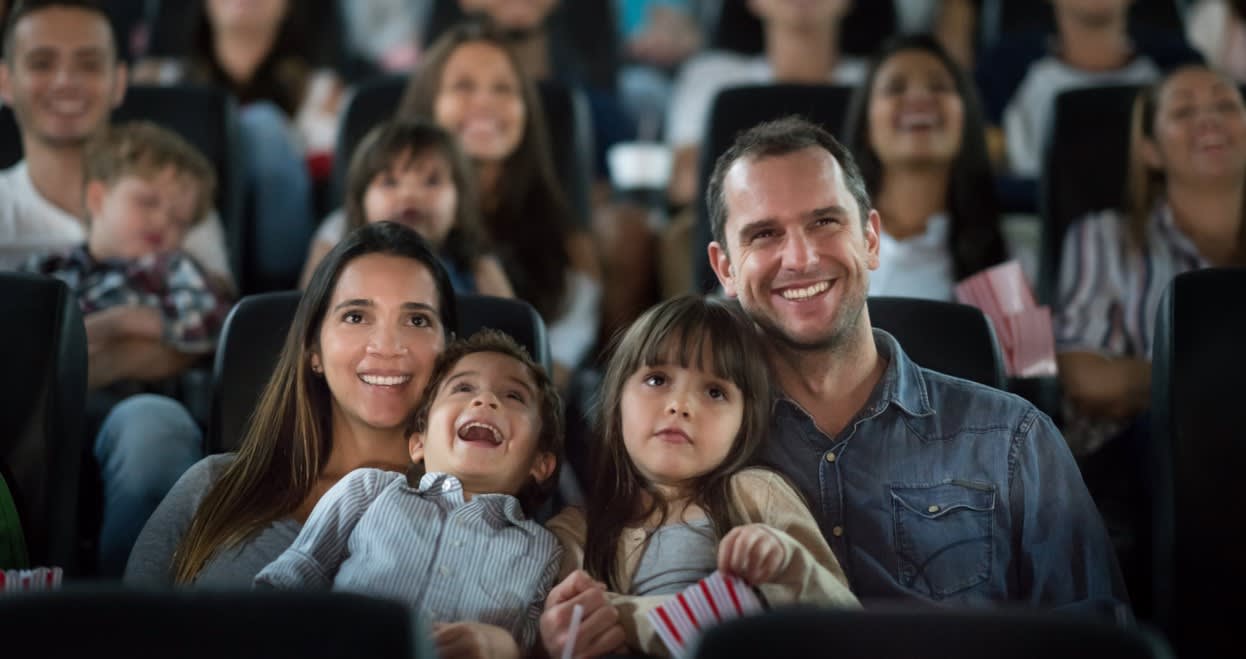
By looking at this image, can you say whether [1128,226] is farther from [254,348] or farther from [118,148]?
[118,148]

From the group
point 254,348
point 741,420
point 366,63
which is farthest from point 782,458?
point 366,63

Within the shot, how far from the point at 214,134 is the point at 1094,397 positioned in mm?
1736

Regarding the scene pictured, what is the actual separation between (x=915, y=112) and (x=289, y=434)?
146 centimetres

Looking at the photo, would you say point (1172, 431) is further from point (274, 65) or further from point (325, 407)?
point (274, 65)

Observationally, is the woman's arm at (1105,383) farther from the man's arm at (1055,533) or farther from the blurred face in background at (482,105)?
the blurred face in background at (482,105)

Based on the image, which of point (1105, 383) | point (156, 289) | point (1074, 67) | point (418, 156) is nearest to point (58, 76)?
point (156, 289)

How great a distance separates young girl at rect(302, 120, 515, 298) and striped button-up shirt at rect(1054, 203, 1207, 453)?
1.03 metres

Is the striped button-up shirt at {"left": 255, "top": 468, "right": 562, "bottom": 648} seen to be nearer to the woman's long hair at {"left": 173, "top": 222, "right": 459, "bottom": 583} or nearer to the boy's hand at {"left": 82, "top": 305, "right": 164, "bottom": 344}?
the woman's long hair at {"left": 173, "top": 222, "right": 459, "bottom": 583}

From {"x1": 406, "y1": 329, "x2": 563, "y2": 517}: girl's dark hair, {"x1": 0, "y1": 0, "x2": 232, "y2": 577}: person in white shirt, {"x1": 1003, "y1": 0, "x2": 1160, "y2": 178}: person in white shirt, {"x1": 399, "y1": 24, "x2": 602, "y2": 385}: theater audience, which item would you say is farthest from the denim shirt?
{"x1": 1003, "y1": 0, "x2": 1160, "y2": 178}: person in white shirt

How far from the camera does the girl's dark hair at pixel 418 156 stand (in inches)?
109

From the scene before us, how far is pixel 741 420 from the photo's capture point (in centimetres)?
187

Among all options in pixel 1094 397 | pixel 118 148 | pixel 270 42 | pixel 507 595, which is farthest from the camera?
pixel 270 42

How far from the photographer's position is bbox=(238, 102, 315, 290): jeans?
3227 mm

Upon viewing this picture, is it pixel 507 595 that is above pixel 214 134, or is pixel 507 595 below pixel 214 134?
below
